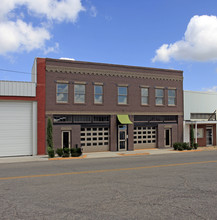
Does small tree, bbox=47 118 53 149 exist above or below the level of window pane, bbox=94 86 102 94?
below

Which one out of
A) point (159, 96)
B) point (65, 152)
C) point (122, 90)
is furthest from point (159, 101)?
point (65, 152)

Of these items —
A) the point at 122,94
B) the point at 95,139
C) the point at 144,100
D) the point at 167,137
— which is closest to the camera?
the point at 95,139

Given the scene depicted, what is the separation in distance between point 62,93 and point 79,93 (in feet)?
5.29

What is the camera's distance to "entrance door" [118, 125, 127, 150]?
24.5 meters

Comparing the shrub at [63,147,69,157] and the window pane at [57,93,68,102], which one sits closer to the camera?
the shrub at [63,147,69,157]

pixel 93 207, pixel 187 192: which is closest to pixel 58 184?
pixel 93 207

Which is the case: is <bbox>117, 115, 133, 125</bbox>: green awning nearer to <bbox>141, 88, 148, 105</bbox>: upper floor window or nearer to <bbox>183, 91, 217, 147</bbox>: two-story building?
<bbox>141, 88, 148, 105</bbox>: upper floor window

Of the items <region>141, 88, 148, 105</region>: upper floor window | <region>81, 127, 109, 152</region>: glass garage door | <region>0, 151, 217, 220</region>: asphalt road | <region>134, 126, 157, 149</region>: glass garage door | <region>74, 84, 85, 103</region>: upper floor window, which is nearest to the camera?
<region>0, 151, 217, 220</region>: asphalt road

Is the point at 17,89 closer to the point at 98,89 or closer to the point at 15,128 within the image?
the point at 15,128

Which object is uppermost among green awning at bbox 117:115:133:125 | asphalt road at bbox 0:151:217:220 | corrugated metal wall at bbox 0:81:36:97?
corrugated metal wall at bbox 0:81:36:97

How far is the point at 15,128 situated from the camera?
2119 centimetres

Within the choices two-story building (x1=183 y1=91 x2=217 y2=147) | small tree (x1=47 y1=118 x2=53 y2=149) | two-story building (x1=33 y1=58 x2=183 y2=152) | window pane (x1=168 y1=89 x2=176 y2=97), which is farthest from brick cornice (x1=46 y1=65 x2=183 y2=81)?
small tree (x1=47 y1=118 x2=53 y2=149)

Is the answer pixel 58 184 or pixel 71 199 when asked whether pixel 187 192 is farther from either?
pixel 58 184

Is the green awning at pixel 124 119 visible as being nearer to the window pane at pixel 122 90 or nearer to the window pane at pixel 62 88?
the window pane at pixel 122 90
